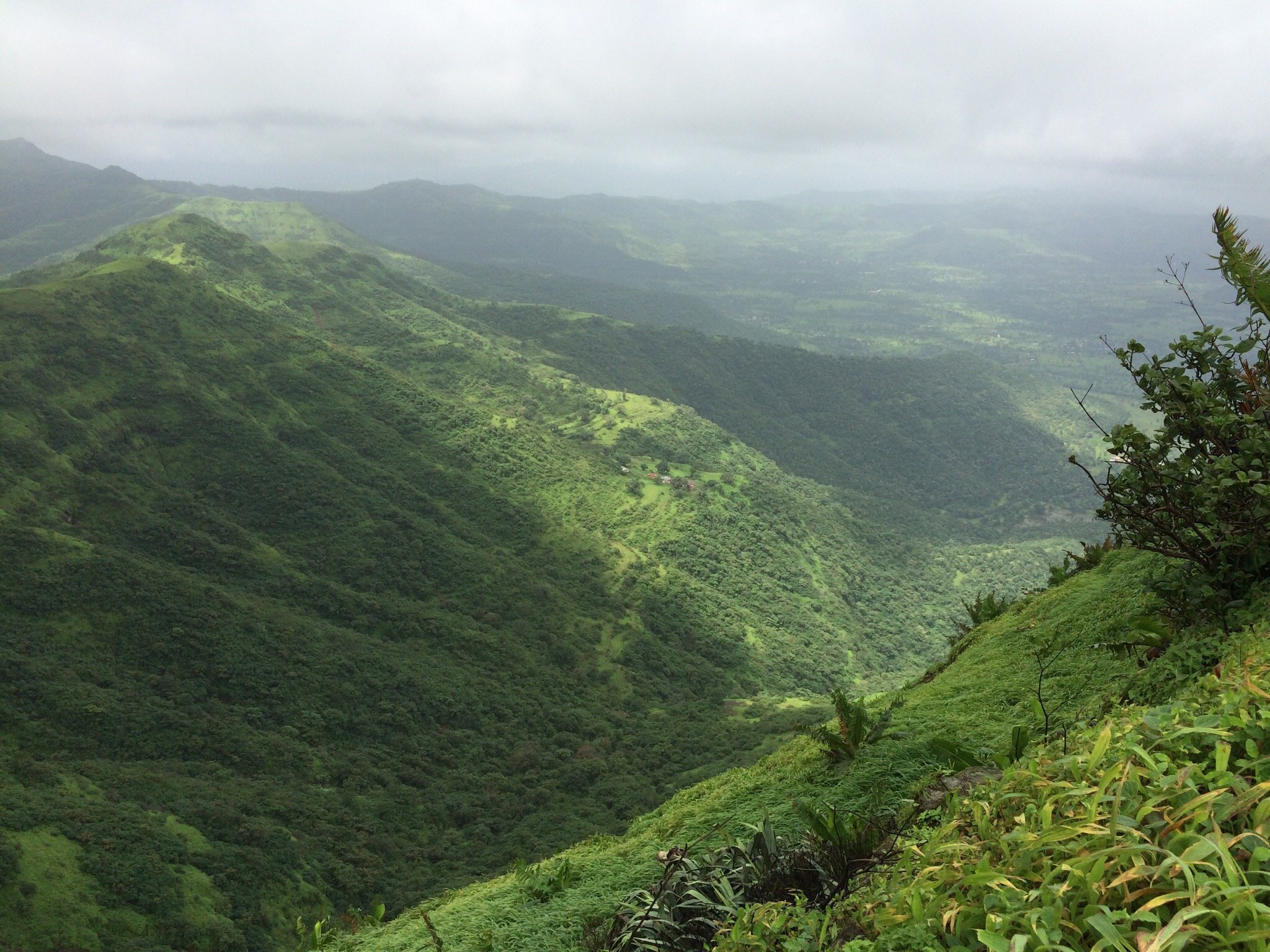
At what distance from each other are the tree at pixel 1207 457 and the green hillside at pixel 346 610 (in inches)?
873

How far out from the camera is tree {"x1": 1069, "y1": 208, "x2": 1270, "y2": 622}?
4.57 meters

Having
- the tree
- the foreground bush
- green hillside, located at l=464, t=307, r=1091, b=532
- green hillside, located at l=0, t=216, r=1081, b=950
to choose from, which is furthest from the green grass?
green hillside, located at l=464, t=307, r=1091, b=532

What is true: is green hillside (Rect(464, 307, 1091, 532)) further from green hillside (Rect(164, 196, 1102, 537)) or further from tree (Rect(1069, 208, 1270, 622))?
tree (Rect(1069, 208, 1270, 622))

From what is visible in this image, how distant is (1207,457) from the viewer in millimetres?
4879

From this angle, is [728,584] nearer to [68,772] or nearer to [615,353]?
[68,772]

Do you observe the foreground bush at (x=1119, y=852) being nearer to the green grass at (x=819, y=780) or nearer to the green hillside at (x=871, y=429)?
the green grass at (x=819, y=780)

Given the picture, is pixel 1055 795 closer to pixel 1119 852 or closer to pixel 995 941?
pixel 1119 852

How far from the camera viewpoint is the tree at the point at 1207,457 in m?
4.57

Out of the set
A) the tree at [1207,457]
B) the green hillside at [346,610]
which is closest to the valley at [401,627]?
the green hillside at [346,610]

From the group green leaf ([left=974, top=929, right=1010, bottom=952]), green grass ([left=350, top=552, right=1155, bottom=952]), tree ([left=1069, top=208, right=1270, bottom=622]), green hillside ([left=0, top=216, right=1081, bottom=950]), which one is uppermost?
tree ([left=1069, top=208, right=1270, bottom=622])

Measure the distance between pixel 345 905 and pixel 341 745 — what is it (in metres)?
20.2

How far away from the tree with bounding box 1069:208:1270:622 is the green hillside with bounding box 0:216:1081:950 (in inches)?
873

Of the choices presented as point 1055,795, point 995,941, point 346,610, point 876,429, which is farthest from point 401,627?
point 876,429

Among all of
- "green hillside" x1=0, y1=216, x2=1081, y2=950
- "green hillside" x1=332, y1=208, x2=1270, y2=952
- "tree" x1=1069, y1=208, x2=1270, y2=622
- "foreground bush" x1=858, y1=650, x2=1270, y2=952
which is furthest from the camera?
"green hillside" x1=0, y1=216, x2=1081, y2=950
